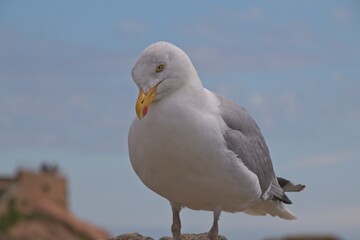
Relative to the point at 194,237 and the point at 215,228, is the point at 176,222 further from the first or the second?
the point at 194,237

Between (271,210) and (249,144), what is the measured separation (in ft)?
3.61

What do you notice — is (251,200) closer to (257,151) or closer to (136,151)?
(257,151)

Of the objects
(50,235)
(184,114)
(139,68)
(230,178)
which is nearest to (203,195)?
(230,178)

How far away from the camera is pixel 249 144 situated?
6379mm

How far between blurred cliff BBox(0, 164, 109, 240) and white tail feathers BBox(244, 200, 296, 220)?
102 feet

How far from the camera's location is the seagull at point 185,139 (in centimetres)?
565

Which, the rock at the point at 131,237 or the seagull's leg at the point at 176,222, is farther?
the rock at the point at 131,237

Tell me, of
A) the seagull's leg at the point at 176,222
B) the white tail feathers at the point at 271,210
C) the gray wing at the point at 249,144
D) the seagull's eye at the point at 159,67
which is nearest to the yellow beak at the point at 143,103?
the seagull's eye at the point at 159,67

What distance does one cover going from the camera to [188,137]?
5.70 meters

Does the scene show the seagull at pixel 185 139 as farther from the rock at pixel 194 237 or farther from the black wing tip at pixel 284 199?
the rock at pixel 194 237

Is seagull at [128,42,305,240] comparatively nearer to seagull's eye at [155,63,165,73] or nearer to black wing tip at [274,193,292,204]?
seagull's eye at [155,63,165,73]

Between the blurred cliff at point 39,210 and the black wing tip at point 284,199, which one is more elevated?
the blurred cliff at point 39,210

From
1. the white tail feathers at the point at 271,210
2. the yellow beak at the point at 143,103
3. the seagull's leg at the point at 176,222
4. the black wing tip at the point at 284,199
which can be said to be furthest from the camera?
the white tail feathers at the point at 271,210

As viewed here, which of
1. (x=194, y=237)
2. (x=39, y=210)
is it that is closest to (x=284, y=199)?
(x=194, y=237)
